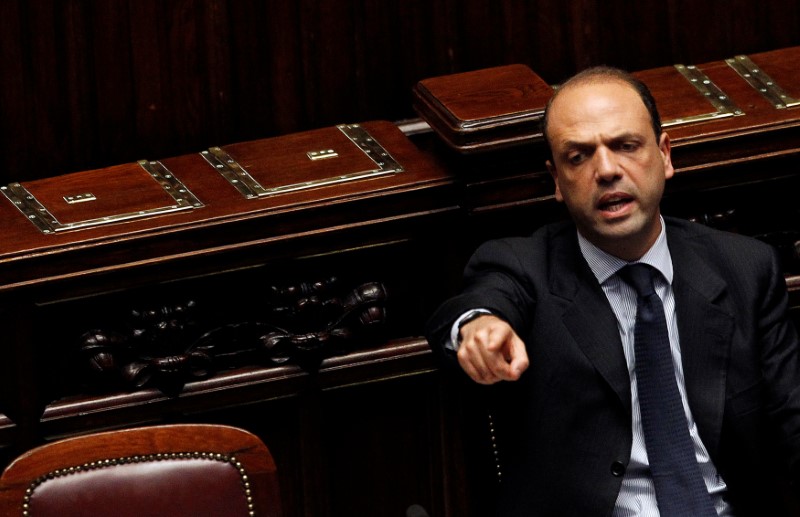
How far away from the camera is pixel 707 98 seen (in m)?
2.71

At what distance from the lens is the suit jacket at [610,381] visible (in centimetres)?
205

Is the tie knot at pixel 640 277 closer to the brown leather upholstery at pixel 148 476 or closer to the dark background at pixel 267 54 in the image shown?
the brown leather upholstery at pixel 148 476

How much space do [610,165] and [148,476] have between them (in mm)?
876

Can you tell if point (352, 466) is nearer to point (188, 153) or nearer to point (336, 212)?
point (336, 212)

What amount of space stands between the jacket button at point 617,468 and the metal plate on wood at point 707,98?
2.68ft

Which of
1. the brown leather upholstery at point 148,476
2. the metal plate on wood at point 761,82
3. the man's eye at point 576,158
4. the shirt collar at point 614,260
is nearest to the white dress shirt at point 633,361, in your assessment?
the shirt collar at point 614,260

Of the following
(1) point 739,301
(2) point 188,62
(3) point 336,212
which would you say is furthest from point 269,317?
(1) point 739,301

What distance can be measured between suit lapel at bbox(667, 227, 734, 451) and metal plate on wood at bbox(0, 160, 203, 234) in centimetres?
98

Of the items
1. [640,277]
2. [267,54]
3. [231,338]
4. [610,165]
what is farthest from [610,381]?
[267,54]

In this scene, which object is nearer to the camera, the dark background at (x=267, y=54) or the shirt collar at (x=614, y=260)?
the shirt collar at (x=614, y=260)

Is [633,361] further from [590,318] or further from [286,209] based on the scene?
[286,209]

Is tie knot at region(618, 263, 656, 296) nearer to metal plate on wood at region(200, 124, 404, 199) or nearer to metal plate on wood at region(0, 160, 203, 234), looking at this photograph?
metal plate on wood at region(200, 124, 404, 199)

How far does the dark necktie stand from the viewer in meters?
2.02

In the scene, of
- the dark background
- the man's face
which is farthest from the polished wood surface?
the man's face
